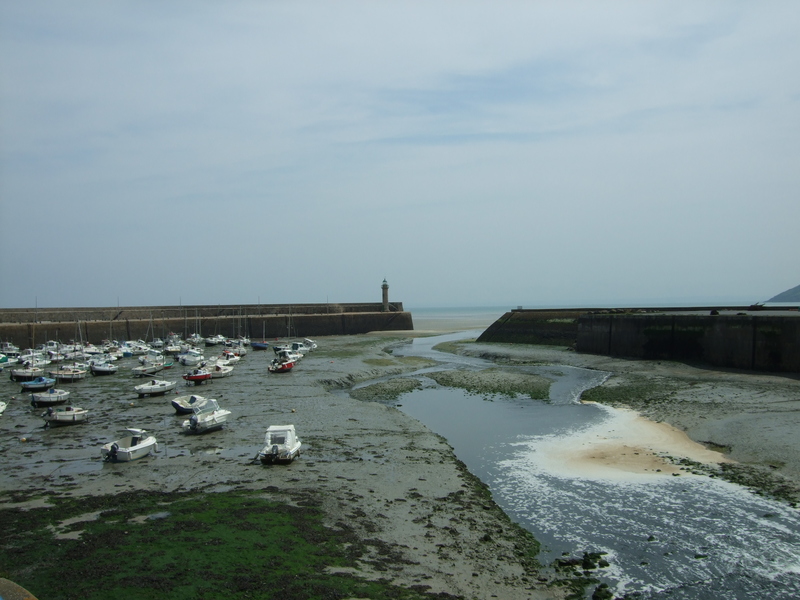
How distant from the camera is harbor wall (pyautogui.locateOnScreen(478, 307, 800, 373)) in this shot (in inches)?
1371

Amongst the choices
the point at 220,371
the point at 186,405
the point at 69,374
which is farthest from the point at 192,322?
the point at 186,405

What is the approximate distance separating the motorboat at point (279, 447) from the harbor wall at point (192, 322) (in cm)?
5282

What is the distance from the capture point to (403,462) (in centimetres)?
1970

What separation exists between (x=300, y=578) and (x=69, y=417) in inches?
783

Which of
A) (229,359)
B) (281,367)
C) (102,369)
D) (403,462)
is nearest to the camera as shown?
(403,462)

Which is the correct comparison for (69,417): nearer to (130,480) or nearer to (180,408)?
(180,408)

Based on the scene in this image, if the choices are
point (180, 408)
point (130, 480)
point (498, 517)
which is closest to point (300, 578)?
point (498, 517)

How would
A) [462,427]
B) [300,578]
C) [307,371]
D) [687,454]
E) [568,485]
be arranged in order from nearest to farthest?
[300,578], [568,485], [687,454], [462,427], [307,371]

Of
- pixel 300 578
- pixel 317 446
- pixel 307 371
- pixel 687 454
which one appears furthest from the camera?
pixel 307 371

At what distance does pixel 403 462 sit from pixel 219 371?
2470 cm

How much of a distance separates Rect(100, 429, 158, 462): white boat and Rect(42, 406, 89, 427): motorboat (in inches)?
288

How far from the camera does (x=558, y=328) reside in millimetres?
61969

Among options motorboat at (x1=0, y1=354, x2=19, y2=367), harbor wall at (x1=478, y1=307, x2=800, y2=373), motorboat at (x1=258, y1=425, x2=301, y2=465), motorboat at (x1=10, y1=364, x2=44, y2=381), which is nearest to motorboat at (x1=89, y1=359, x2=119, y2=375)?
motorboat at (x1=10, y1=364, x2=44, y2=381)

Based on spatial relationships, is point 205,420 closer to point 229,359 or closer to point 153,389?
point 153,389
